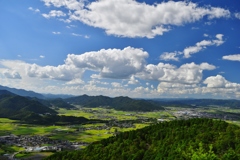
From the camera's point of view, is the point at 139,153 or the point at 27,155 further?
the point at 27,155

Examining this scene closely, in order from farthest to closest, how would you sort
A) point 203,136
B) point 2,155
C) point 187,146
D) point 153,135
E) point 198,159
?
point 2,155, point 153,135, point 203,136, point 187,146, point 198,159

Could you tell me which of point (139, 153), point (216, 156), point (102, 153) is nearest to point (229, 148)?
point (216, 156)

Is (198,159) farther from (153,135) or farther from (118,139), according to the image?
(118,139)

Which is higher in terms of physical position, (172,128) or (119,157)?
(172,128)

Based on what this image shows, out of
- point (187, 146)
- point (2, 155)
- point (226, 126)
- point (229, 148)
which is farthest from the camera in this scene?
point (2, 155)

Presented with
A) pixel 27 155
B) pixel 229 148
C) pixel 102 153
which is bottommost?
pixel 27 155

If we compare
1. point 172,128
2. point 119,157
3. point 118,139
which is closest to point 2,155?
point 118,139
